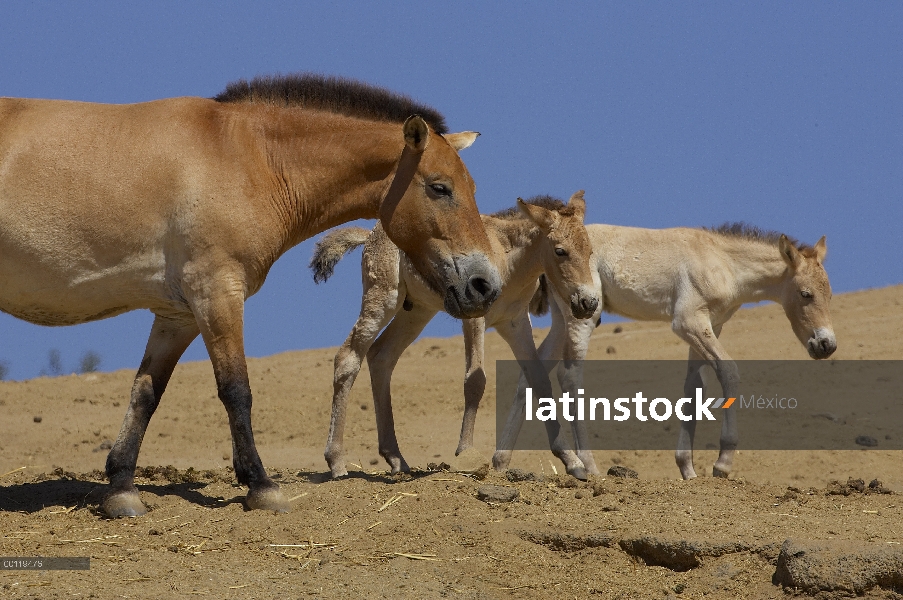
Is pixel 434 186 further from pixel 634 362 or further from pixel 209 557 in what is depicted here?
pixel 634 362

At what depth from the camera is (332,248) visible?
1033 centimetres

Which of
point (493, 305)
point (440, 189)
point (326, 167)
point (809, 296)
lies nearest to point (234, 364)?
point (326, 167)

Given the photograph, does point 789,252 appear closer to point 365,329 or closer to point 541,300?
point 541,300

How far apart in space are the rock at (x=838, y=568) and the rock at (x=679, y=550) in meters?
0.38

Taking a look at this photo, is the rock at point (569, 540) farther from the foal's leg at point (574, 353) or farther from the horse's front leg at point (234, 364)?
the foal's leg at point (574, 353)

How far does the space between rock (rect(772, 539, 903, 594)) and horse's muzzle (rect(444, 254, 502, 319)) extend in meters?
2.18

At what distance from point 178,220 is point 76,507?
2030mm

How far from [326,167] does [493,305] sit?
8.80 feet

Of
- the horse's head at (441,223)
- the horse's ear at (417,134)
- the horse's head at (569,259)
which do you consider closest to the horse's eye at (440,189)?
the horse's head at (441,223)

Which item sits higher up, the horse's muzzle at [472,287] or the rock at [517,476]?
the horse's muzzle at [472,287]

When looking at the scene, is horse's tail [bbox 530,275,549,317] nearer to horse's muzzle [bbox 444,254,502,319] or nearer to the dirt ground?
the dirt ground

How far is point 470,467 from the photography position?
27.6 ft

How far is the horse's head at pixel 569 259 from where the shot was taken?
367 inches

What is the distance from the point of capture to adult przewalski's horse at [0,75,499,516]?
21.2 feet
